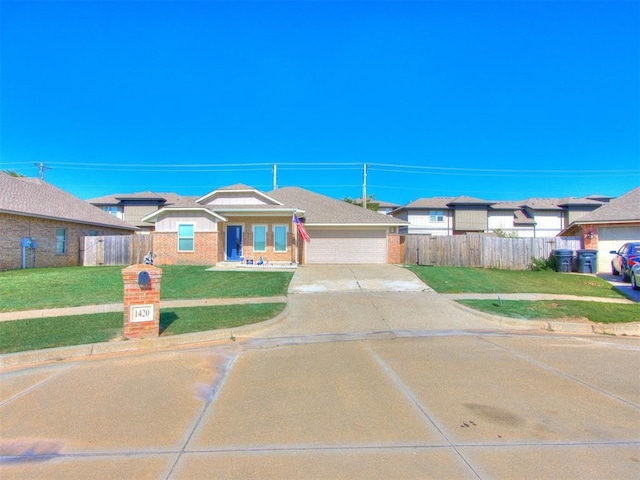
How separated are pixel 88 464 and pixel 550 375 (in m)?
5.49

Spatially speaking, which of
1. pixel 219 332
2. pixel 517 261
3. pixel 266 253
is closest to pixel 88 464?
pixel 219 332

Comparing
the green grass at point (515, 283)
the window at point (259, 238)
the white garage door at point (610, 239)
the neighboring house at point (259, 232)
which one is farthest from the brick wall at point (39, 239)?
the white garage door at point (610, 239)

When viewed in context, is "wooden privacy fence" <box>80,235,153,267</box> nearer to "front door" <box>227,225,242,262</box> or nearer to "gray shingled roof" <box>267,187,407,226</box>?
"front door" <box>227,225,242,262</box>

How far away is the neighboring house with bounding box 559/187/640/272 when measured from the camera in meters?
19.3

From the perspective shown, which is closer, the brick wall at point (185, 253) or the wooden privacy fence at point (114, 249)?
the brick wall at point (185, 253)

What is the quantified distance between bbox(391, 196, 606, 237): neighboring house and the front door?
2238 cm

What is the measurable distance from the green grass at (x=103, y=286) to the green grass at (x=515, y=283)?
5942 millimetres

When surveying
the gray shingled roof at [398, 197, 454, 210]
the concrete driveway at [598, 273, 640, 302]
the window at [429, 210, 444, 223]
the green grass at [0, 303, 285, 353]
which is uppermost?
the gray shingled roof at [398, 197, 454, 210]

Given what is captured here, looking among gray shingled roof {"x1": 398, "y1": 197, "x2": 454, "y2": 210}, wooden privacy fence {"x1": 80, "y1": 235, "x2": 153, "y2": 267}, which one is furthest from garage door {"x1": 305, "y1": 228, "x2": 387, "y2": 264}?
gray shingled roof {"x1": 398, "y1": 197, "x2": 454, "y2": 210}

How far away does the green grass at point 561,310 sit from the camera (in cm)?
931

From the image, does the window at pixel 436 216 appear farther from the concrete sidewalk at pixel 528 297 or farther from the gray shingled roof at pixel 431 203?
the concrete sidewalk at pixel 528 297

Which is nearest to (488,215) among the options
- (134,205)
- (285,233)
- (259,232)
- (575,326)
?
(285,233)

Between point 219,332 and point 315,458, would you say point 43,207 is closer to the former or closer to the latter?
point 219,332

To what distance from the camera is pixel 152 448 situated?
3371 millimetres
